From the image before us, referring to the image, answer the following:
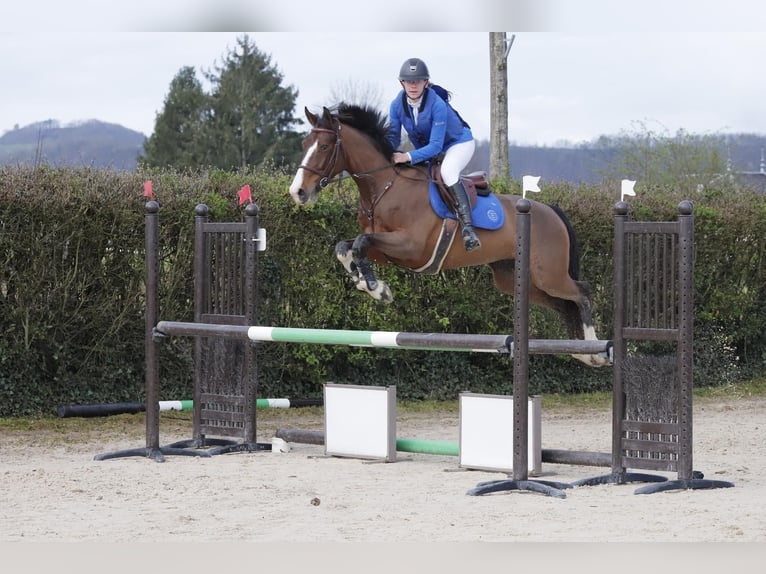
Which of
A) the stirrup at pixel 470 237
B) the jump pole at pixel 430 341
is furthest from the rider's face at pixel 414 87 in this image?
the jump pole at pixel 430 341

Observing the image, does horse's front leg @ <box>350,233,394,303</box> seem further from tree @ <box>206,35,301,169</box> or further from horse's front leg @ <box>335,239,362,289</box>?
tree @ <box>206,35,301,169</box>

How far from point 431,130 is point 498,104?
6.07 m

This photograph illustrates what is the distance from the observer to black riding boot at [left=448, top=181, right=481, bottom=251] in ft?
20.6

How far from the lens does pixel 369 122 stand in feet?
21.3

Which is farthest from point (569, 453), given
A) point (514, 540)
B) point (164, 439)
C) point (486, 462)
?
point (164, 439)

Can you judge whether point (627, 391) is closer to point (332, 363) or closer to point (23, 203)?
point (332, 363)

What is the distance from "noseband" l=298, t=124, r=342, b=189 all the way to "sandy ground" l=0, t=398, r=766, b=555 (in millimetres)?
1646

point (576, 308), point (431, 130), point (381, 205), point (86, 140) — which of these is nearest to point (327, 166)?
point (381, 205)

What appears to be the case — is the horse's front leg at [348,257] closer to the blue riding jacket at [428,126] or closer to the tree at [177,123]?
the blue riding jacket at [428,126]

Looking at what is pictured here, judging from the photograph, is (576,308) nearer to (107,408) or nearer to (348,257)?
(348,257)

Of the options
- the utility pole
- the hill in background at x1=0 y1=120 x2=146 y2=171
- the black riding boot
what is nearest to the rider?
the black riding boot

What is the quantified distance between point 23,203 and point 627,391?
4.63 m

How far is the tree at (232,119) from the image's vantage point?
32594mm

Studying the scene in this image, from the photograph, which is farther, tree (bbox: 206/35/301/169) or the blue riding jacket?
tree (bbox: 206/35/301/169)
